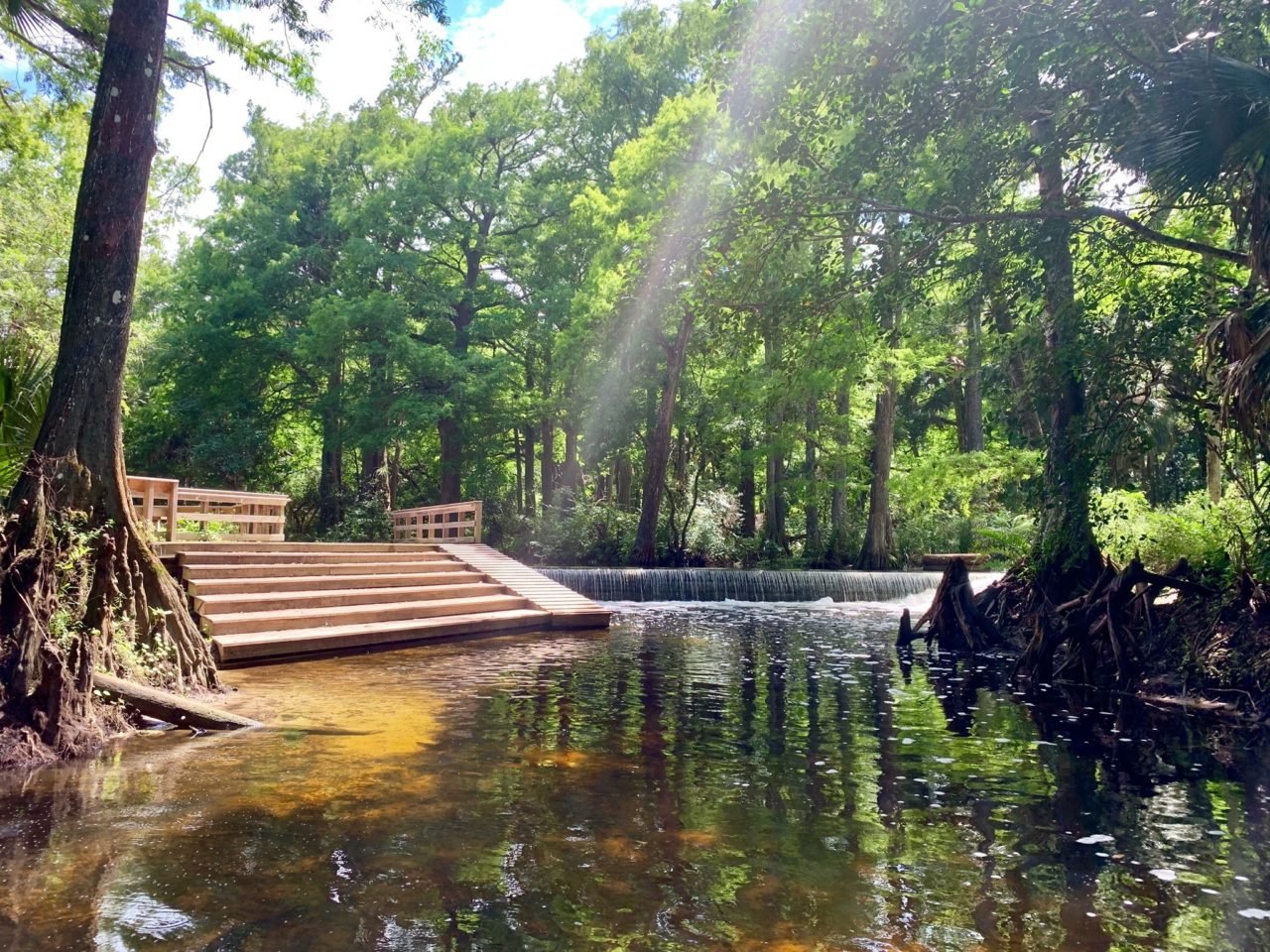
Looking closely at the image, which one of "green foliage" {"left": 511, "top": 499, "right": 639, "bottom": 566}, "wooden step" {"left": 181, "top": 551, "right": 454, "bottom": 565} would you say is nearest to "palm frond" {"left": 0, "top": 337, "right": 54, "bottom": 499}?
"wooden step" {"left": 181, "top": 551, "right": 454, "bottom": 565}

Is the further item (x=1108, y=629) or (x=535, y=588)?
(x=535, y=588)

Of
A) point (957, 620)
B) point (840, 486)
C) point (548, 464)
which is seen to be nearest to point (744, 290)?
point (957, 620)

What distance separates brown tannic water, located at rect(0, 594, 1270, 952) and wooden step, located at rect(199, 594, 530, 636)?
10.9 feet

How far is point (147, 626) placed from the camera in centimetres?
703

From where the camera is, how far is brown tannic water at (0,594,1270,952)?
→ 3230 millimetres

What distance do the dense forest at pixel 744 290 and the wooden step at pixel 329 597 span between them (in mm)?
4126

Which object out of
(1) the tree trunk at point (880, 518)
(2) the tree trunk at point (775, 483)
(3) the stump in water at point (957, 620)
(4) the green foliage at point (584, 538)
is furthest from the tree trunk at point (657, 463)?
(3) the stump in water at point (957, 620)

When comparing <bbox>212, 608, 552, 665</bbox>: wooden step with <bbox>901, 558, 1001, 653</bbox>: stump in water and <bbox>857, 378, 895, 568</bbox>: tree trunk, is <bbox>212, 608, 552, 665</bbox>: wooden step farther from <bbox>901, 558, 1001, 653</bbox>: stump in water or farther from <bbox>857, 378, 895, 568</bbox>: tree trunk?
<bbox>857, 378, 895, 568</bbox>: tree trunk

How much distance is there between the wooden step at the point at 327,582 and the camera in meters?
11.6

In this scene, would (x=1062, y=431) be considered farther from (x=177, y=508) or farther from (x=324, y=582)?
(x=177, y=508)

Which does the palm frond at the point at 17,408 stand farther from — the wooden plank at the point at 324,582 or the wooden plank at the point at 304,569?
the wooden plank at the point at 304,569

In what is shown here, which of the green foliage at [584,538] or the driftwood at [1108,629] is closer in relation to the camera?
the driftwood at [1108,629]

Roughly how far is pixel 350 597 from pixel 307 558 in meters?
1.79

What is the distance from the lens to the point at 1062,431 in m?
10.7
